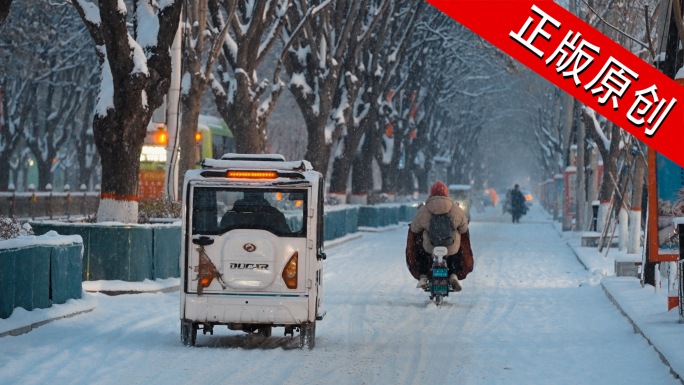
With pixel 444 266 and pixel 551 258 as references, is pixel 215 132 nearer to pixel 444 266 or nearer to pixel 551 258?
pixel 551 258

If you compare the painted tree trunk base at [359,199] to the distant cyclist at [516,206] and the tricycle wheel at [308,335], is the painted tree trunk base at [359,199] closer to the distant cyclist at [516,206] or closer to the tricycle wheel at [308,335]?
the distant cyclist at [516,206]

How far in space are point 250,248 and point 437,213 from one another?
6175mm

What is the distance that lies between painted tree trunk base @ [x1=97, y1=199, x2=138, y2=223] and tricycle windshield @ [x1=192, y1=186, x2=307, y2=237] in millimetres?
8204

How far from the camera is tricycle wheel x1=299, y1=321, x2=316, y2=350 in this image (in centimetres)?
1383

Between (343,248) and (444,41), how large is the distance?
25.0 meters

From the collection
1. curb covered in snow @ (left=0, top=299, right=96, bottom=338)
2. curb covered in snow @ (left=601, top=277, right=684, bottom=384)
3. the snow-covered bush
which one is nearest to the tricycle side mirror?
curb covered in snow @ (left=0, top=299, right=96, bottom=338)

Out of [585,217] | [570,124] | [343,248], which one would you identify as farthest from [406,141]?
[343,248]

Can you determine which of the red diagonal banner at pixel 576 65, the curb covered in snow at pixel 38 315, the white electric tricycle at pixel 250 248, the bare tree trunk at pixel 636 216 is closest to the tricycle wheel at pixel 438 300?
the red diagonal banner at pixel 576 65

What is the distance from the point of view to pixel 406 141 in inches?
2667

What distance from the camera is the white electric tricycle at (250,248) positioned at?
13750 mm

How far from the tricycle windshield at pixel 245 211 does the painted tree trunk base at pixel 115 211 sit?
820cm

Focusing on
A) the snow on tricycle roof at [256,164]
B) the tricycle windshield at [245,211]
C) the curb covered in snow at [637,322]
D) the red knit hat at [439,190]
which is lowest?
the curb covered in snow at [637,322]

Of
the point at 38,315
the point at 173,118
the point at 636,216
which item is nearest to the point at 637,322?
the point at 38,315

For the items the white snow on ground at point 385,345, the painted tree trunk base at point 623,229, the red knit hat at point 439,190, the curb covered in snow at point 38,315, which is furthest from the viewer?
the painted tree trunk base at point 623,229
